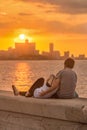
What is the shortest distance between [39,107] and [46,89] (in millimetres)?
931

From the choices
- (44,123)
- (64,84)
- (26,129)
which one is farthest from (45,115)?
(64,84)

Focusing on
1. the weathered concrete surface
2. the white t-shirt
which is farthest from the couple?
the weathered concrete surface

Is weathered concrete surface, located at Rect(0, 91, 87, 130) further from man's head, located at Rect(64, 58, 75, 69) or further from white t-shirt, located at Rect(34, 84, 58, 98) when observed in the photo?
man's head, located at Rect(64, 58, 75, 69)

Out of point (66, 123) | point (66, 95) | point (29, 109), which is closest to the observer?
point (66, 123)

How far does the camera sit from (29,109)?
6.96 metres

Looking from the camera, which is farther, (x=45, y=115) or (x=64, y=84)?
(x=64, y=84)

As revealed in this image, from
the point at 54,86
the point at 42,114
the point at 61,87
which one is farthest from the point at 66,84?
the point at 42,114

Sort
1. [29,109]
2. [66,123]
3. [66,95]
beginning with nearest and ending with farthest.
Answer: [66,123] < [29,109] < [66,95]

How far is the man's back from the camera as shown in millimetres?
7527

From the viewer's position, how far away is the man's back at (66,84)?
24.7 feet

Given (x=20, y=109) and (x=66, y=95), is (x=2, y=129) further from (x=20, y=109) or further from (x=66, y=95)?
(x=66, y=95)

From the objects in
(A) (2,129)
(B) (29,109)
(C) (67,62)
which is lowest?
(A) (2,129)

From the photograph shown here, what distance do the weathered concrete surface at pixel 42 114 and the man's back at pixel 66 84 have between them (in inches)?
20.2

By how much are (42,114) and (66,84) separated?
3.45ft
